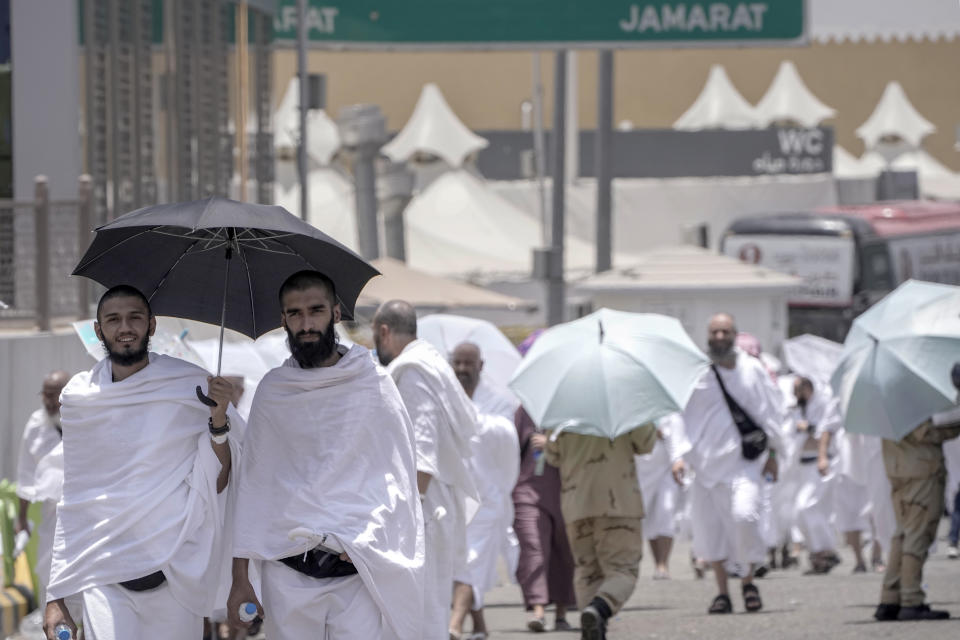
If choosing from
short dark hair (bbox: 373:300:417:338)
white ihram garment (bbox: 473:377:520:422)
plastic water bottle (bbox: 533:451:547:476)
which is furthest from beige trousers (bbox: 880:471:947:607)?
short dark hair (bbox: 373:300:417:338)

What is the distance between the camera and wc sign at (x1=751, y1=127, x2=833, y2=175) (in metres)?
44.2

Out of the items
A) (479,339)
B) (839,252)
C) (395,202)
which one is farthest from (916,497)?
(839,252)

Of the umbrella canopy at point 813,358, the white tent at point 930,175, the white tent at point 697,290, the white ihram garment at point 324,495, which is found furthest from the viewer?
the white tent at point 930,175

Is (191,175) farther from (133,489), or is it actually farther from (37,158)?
(133,489)

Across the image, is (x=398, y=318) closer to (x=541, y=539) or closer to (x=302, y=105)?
(x=541, y=539)

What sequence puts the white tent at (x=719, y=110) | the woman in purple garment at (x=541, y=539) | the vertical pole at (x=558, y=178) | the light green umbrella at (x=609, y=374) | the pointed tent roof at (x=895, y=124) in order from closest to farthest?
the light green umbrella at (x=609, y=374)
the woman in purple garment at (x=541, y=539)
the vertical pole at (x=558, y=178)
the white tent at (x=719, y=110)
the pointed tent roof at (x=895, y=124)

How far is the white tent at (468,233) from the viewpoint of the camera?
29828 mm

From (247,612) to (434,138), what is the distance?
3154 cm

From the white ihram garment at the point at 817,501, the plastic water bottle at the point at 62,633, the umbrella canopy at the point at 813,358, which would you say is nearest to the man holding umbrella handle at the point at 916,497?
the white ihram garment at the point at 817,501

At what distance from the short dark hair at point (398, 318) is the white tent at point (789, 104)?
42172mm

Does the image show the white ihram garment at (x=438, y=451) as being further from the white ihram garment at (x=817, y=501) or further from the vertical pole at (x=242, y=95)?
the vertical pole at (x=242, y=95)

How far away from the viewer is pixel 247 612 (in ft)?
20.2

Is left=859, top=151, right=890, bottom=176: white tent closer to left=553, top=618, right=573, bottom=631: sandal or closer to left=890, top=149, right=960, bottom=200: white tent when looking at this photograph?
left=890, top=149, right=960, bottom=200: white tent

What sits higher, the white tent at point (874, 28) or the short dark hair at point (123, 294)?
the white tent at point (874, 28)
